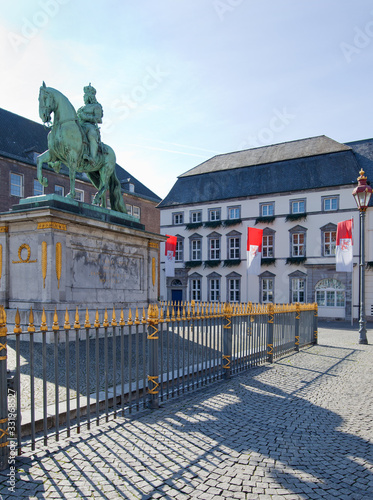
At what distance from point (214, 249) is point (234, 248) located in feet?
6.64

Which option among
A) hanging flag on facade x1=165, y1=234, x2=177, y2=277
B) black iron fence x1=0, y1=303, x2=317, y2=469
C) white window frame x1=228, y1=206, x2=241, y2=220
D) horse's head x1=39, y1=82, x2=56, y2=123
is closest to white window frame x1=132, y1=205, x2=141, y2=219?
white window frame x1=228, y1=206, x2=241, y2=220

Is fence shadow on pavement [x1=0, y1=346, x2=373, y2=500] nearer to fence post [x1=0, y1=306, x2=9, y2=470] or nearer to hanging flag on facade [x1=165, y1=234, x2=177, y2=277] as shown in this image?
fence post [x1=0, y1=306, x2=9, y2=470]

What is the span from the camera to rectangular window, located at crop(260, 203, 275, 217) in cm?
3375

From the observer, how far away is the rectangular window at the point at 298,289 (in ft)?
104

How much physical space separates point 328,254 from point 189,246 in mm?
12571

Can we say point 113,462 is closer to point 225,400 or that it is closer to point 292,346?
point 225,400

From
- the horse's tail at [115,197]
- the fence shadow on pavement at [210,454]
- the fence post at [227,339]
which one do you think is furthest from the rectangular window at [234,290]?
the fence shadow on pavement at [210,454]

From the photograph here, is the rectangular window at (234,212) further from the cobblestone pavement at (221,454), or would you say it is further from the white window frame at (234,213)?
the cobblestone pavement at (221,454)

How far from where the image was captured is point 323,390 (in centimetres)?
761

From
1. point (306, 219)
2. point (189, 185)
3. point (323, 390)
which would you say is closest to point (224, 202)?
point (189, 185)

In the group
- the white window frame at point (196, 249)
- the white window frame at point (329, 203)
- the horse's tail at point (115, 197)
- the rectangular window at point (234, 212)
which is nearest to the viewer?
the horse's tail at point (115, 197)

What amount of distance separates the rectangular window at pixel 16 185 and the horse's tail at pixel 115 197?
21.7 meters

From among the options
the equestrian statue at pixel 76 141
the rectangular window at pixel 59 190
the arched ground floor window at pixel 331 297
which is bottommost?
the arched ground floor window at pixel 331 297

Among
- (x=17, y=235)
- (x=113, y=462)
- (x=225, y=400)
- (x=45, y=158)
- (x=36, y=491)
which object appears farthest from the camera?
(x=45, y=158)
